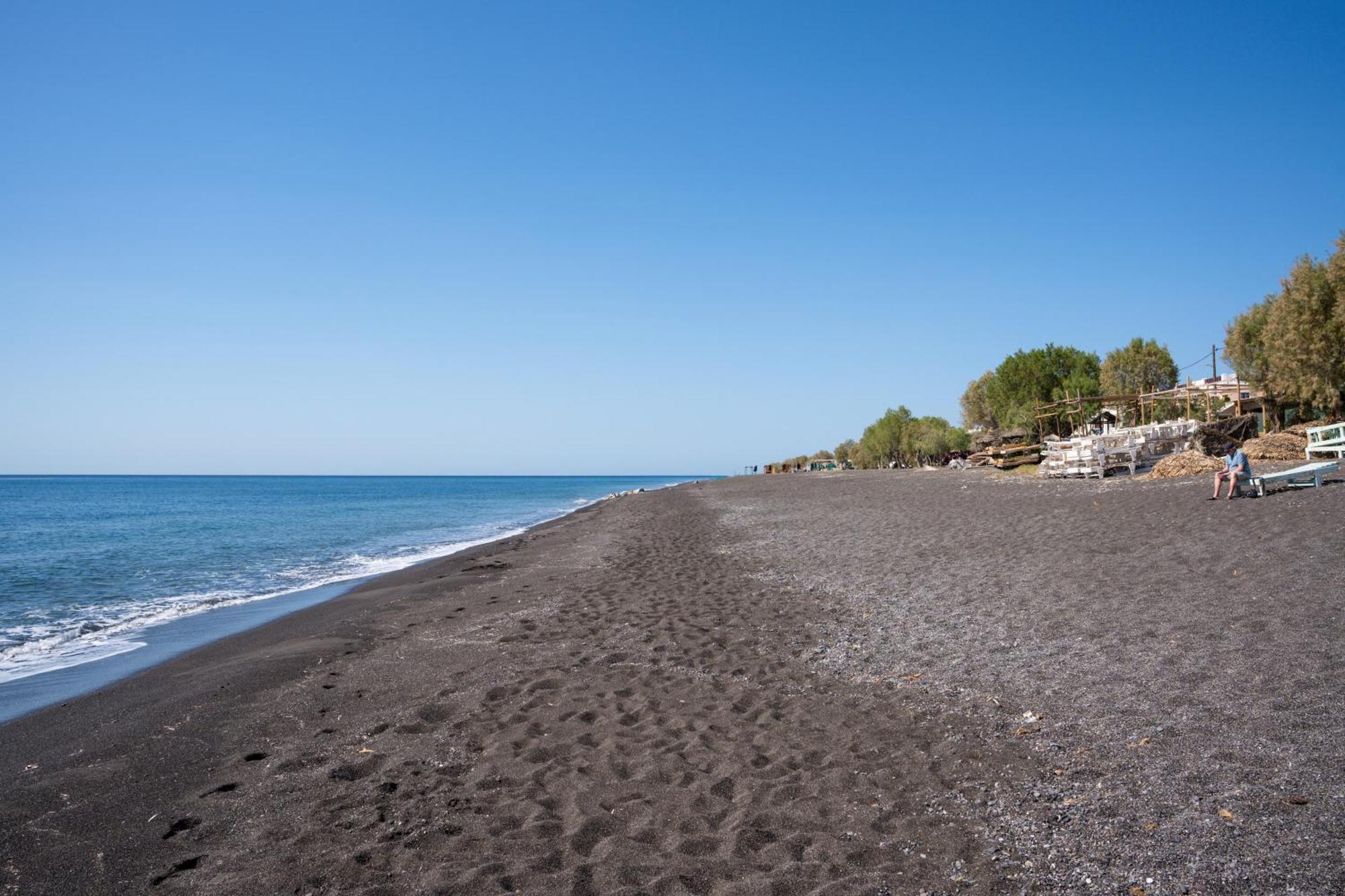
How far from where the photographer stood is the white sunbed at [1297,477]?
14883 mm

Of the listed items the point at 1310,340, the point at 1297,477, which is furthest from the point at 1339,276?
the point at 1297,477

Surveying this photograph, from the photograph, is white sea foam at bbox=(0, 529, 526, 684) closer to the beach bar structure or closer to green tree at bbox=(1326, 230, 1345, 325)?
the beach bar structure

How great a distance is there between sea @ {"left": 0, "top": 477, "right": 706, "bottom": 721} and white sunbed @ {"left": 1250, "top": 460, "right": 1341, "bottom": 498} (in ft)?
68.0

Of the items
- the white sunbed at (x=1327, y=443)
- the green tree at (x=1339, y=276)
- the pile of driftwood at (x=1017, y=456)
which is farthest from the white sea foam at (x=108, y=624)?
the green tree at (x=1339, y=276)

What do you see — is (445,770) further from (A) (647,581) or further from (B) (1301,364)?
(B) (1301,364)

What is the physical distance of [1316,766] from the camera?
422 cm

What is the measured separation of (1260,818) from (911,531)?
12618 mm

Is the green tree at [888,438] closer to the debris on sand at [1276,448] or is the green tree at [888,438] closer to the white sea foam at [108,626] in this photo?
the debris on sand at [1276,448]

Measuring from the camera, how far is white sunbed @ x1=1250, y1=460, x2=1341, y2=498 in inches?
586

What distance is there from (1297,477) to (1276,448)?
12.8m

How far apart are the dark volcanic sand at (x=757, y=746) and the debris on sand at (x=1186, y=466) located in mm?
12735

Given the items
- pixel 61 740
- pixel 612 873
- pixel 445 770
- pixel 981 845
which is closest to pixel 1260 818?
pixel 981 845

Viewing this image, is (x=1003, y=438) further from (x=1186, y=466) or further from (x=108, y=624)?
(x=108, y=624)

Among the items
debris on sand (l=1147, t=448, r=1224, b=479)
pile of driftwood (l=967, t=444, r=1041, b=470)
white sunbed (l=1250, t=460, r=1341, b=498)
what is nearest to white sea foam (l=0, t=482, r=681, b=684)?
white sunbed (l=1250, t=460, r=1341, b=498)
